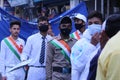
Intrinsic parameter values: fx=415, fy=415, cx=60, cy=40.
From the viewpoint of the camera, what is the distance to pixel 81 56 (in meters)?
5.39

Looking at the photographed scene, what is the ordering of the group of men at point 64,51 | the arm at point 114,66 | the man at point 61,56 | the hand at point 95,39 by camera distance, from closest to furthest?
1. the arm at point 114,66
2. the group of men at point 64,51
3. the hand at point 95,39
4. the man at point 61,56

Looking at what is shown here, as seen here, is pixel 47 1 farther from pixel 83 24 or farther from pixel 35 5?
pixel 83 24

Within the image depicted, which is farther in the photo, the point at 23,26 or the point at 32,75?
the point at 23,26

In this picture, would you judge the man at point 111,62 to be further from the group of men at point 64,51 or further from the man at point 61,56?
the man at point 61,56

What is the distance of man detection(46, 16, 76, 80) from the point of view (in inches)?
246

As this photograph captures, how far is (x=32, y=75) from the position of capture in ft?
23.8

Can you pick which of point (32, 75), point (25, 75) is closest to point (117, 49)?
point (32, 75)

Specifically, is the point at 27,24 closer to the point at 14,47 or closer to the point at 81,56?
the point at 14,47

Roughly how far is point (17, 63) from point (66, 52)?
6.79 ft

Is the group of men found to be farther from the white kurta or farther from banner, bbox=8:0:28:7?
banner, bbox=8:0:28:7

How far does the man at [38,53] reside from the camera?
7199 mm

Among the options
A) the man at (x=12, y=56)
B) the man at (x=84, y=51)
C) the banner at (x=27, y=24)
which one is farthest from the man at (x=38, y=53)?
the banner at (x=27, y=24)

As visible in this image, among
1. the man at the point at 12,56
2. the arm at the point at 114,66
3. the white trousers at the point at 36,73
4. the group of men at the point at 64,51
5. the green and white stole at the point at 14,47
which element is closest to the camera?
the arm at the point at 114,66

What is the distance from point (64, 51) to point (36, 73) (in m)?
1.10
